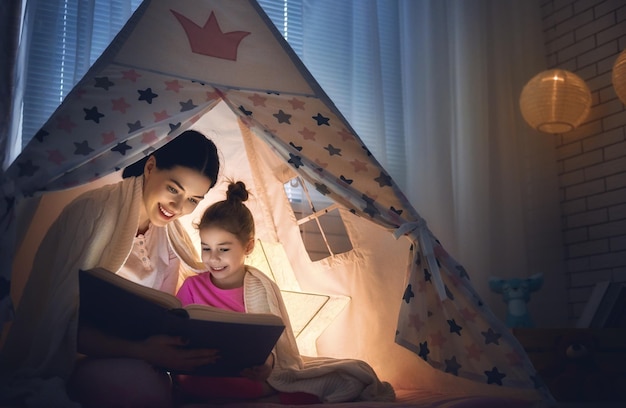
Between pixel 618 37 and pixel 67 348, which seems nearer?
pixel 67 348

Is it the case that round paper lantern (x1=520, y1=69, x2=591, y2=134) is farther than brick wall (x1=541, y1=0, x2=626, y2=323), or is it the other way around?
brick wall (x1=541, y1=0, x2=626, y2=323)

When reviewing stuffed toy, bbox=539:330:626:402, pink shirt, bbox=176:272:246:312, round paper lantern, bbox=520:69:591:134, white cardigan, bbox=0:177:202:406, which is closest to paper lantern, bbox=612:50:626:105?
round paper lantern, bbox=520:69:591:134

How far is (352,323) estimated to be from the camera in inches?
96.8

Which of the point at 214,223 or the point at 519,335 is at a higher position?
the point at 214,223

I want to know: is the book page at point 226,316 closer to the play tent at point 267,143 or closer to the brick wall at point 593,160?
the play tent at point 267,143

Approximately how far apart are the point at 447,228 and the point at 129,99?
158 cm

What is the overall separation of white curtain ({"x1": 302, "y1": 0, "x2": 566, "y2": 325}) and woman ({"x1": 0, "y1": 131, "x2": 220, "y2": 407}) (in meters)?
0.97

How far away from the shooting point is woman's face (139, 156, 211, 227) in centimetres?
222

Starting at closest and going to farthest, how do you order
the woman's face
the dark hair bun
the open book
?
the open book < the woman's face < the dark hair bun

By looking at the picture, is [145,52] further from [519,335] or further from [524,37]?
[524,37]

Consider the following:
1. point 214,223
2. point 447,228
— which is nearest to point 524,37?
point 447,228

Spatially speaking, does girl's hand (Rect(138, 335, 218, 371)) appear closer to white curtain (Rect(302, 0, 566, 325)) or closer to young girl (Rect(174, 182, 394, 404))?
young girl (Rect(174, 182, 394, 404))

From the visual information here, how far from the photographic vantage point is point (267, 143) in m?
2.06

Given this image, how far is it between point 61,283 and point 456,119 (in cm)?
192
